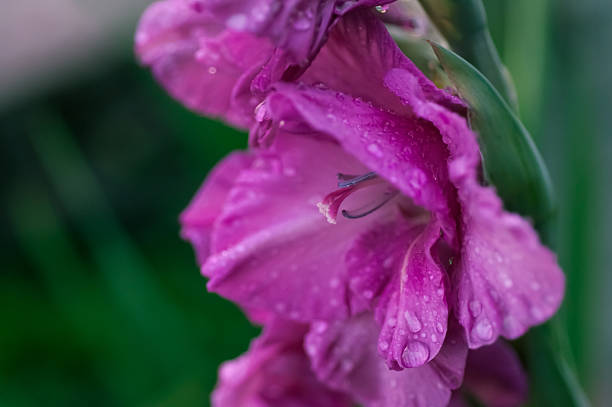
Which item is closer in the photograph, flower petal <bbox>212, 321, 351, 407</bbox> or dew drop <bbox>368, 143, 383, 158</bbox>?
dew drop <bbox>368, 143, 383, 158</bbox>

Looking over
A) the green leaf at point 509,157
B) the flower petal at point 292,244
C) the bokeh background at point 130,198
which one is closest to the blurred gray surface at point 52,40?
the bokeh background at point 130,198

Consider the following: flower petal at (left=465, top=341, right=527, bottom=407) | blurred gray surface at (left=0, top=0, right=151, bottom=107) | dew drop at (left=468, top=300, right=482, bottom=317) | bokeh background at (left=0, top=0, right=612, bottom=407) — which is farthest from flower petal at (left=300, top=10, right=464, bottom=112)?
blurred gray surface at (left=0, top=0, right=151, bottom=107)

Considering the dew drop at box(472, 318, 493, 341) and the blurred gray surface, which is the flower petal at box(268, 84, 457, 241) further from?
the blurred gray surface

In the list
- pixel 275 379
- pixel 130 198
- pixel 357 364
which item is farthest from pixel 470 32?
pixel 130 198

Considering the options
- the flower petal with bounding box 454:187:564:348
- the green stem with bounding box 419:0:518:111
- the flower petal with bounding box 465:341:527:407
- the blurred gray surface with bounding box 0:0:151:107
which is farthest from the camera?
the blurred gray surface with bounding box 0:0:151:107

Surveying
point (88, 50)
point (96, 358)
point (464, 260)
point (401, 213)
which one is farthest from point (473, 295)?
point (88, 50)

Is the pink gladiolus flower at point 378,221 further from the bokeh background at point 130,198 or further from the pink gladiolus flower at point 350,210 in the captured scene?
the bokeh background at point 130,198
